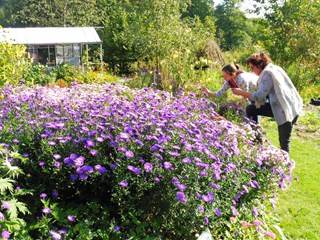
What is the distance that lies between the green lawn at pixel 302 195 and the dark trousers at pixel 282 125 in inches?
19.2

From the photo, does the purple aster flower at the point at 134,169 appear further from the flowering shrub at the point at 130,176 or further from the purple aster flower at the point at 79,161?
the purple aster flower at the point at 79,161

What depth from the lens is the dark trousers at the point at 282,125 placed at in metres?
4.99

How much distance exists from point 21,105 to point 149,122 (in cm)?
156

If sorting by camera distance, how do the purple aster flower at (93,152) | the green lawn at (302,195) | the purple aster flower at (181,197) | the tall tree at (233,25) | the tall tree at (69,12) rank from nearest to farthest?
the purple aster flower at (181,197), the purple aster flower at (93,152), the green lawn at (302,195), the tall tree at (69,12), the tall tree at (233,25)

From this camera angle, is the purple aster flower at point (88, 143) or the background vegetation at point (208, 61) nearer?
the purple aster flower at point (88, 143)

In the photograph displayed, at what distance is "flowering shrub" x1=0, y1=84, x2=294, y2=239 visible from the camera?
269cm

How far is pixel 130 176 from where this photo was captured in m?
2.65

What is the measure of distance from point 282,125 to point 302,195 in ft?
2.99

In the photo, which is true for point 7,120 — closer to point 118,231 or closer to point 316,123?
point 118,231

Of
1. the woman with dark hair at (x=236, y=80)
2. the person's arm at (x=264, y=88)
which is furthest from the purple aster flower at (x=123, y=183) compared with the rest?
the woman with dark hair at (x=236, y=80)

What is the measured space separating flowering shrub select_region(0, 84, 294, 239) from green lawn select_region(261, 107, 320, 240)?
678mm

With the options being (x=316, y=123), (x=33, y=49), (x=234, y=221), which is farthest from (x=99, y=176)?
(x=33, y=49)

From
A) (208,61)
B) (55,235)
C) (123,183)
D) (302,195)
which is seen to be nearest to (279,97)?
(302,195)

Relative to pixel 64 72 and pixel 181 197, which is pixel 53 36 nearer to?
pixel 64 72
